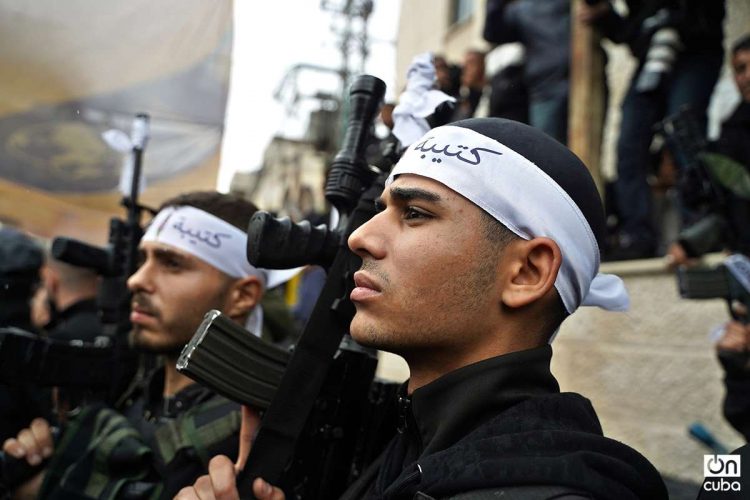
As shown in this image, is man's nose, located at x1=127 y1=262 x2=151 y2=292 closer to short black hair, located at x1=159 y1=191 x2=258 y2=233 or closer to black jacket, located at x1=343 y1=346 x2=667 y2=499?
short black hair, located at x1=159 y1=191 x2=258 y2=233

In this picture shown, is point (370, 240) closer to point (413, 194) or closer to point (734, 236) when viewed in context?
point (413, 194)

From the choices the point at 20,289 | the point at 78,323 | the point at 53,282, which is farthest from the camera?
the point at 53,282

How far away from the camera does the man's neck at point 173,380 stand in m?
2.54

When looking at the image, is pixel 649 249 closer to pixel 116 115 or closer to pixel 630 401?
pixel 630 401

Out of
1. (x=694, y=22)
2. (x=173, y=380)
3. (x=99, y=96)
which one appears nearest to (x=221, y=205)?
(x=173, y=380)

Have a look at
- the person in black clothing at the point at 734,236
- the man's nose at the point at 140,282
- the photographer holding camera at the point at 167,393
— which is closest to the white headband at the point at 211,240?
the photographer holding camera at the point at 167,393

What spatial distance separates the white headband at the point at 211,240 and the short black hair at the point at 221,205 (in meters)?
0.03

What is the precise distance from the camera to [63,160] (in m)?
3.69

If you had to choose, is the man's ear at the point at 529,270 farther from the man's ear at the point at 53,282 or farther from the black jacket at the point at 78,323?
the man's ear at the point at 53,282

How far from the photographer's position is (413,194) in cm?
147

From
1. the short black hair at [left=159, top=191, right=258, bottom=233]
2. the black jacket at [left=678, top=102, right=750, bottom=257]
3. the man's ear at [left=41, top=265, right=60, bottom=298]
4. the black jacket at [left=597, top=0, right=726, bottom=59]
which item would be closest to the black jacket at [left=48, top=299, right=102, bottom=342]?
the man's ear at [left=41, top=265, right=60, bottom=298]

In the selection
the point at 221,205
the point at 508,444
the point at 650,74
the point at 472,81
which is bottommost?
the point at 221,205

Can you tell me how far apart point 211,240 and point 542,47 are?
10.0ft

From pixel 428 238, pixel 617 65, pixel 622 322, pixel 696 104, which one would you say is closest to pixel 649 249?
pixel 622 322
